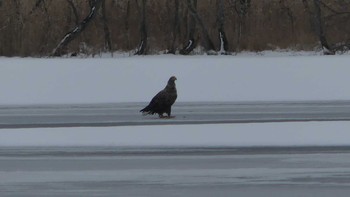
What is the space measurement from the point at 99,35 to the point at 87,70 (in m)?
7.27

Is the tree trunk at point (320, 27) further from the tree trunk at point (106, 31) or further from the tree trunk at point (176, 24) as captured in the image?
the tree trunk at point (106, 31)

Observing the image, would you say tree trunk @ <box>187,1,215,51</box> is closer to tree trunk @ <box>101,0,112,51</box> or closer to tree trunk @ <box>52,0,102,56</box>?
tree trunk @ <box>101,0,112,51</box>

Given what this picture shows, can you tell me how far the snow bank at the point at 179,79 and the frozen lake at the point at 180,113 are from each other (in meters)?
1.21

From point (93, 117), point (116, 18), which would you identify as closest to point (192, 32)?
point (116, 18)

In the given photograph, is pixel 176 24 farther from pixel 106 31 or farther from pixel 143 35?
pixel 106 31

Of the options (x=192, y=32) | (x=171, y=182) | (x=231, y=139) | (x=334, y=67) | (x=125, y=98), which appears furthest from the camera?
(x=192, y=32)

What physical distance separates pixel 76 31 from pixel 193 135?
1578 centimetres

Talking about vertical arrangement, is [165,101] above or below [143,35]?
below

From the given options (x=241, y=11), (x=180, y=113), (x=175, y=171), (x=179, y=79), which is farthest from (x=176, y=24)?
(x=175, y=171)

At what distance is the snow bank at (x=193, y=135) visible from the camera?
13078 millimetres

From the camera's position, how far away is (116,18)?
30406 mm

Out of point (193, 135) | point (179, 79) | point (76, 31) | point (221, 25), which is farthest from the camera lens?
point (221, 25)

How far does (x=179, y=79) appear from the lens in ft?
72.5

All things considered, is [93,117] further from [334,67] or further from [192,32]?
[192,32]
